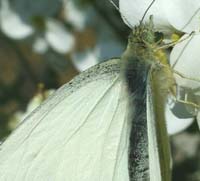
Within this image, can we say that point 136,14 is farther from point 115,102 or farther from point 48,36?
point 48,36

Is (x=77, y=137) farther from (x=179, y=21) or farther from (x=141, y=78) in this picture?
(x=179, y=21)

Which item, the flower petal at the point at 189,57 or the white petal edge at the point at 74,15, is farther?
the white petal edge at the point at 74,15

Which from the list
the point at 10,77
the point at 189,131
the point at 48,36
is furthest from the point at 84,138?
the point at 10,77

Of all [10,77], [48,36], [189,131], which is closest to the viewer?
[189,131]

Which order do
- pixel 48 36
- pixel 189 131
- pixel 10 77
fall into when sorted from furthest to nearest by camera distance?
pixel 10 77
pixel 48 36
pixel 189 131

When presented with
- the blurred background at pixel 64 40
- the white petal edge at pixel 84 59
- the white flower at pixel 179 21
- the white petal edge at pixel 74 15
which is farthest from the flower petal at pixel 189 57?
the white petal edge at pixel 74 15

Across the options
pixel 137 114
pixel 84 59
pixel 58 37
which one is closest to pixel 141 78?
pixel 137 114

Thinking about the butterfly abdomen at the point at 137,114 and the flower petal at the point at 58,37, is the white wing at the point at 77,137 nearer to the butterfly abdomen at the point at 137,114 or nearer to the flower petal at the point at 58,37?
the butterfly abdomen at the point at 137,114
